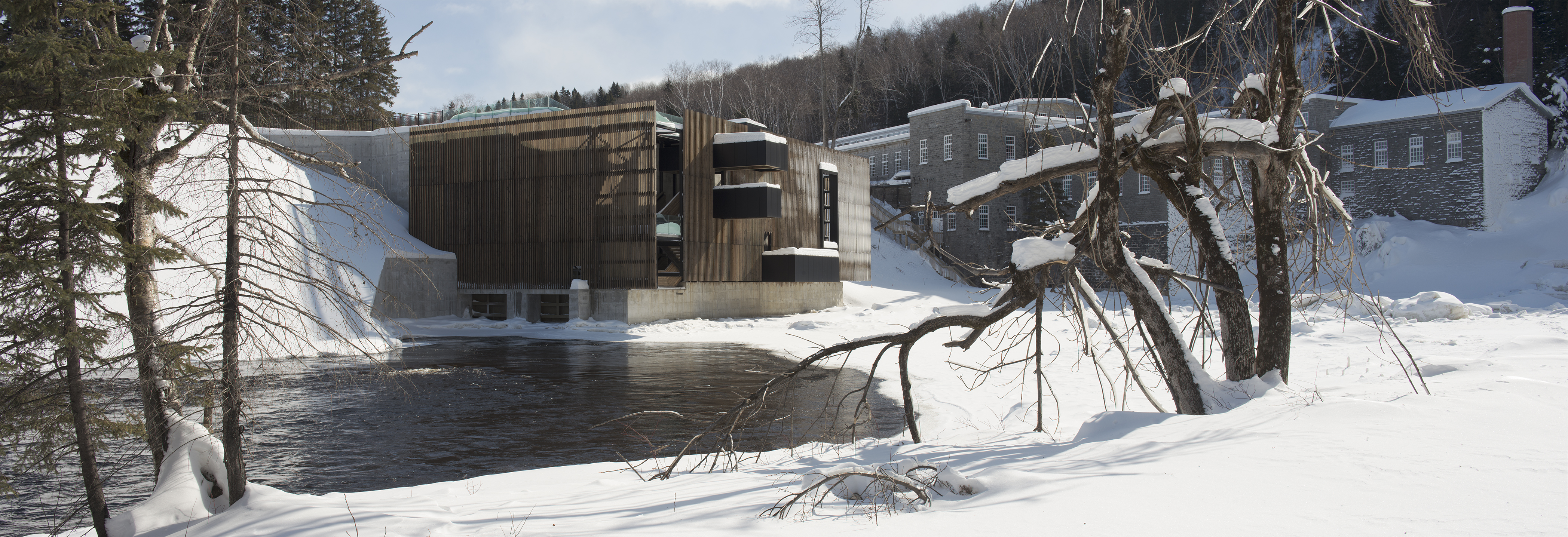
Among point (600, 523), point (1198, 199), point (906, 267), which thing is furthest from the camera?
point (906, 267)

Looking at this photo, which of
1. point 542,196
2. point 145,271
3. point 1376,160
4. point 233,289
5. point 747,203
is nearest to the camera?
point 233,289

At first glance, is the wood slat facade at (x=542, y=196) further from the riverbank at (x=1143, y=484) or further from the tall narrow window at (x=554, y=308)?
the riverbank at (x=1143, y=484)

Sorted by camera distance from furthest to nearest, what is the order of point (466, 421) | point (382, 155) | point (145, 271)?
point (382, 155), point (466, 421), point (145, 271)

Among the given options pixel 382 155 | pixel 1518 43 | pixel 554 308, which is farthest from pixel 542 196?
pixel 1518 43

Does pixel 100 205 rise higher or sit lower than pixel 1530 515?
higher

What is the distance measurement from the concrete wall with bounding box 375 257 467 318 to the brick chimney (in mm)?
47409

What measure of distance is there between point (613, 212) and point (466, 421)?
56.7 feet

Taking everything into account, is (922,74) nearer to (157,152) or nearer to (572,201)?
(572,201)

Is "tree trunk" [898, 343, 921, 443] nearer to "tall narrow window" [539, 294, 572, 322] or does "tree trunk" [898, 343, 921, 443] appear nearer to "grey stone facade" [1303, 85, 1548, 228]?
"tall narrow window" [539, 294, 572, 322]

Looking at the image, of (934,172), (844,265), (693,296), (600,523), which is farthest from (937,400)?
(934,172)

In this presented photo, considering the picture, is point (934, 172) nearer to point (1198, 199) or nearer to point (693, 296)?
point (693, 296)

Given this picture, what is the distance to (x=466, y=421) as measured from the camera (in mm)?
11680

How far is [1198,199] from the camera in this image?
7188mm

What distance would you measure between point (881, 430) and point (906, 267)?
114ft
